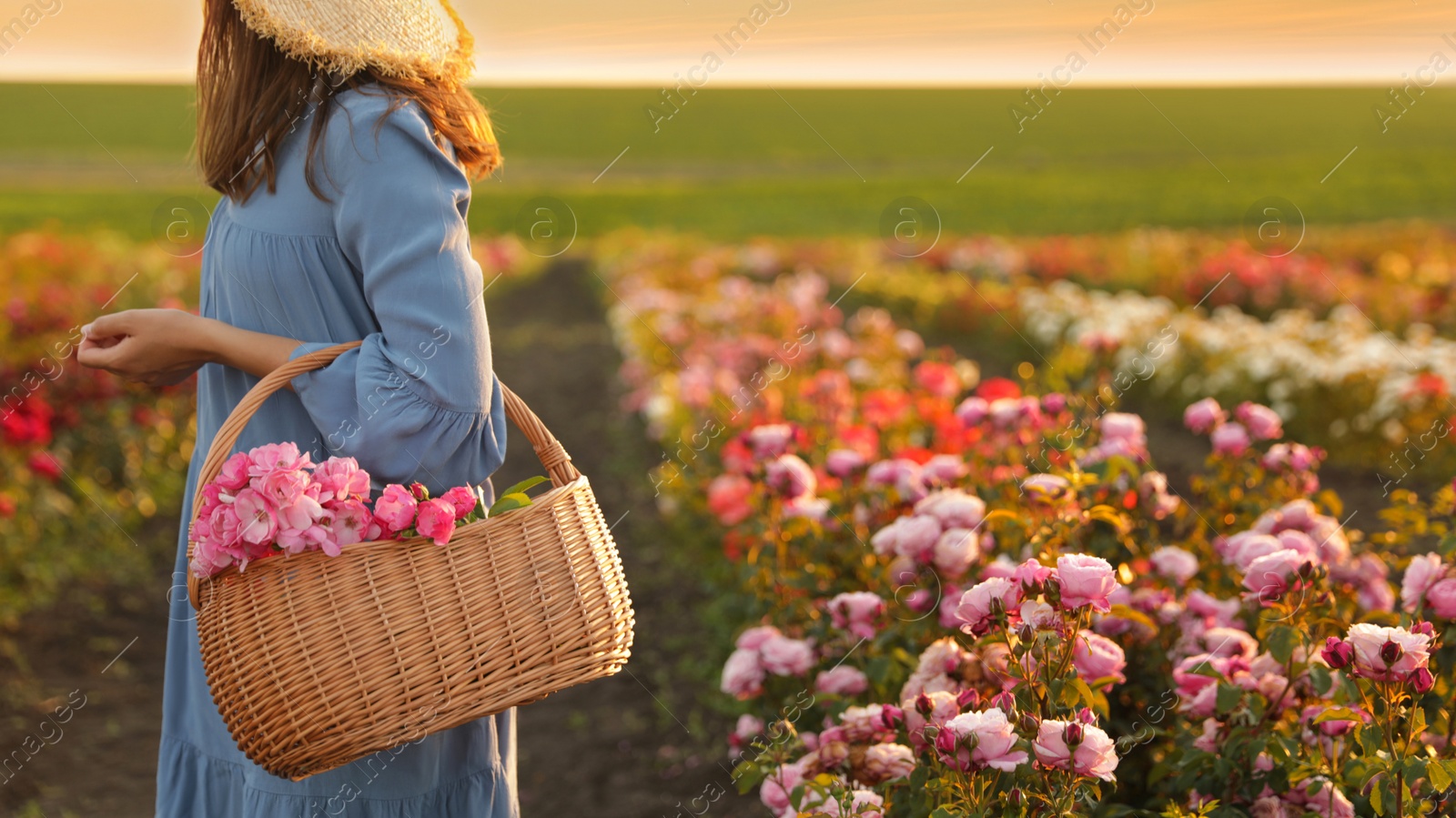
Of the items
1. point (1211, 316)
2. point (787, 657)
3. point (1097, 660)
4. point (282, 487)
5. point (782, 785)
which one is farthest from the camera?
point (1211, 316)

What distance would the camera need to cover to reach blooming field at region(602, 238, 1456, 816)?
125 centimetres

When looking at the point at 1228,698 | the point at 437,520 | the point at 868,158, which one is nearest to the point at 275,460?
the point at 437,520

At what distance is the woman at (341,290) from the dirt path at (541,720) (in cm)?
137

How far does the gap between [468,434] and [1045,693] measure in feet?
2.61

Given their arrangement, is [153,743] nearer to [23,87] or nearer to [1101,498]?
[1101,498]

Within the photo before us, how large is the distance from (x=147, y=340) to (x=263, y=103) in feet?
1.07

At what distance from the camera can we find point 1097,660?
1.42 meters

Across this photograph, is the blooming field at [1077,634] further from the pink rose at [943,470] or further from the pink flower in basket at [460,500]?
the pink flower in basket at [460,500]

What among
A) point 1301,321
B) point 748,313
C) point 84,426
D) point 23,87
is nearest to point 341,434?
point 84,426

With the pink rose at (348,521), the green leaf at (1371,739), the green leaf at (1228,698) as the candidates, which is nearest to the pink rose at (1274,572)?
the green leaf at (1228,698)

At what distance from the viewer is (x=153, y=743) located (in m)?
2.95

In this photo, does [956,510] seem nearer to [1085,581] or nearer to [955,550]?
[955,550]

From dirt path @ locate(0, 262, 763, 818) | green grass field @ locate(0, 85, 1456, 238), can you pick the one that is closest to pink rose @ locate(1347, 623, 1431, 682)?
dirt path @ locate(0, 262, 763, 818)

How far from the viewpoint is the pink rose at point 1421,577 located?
1.62 m
